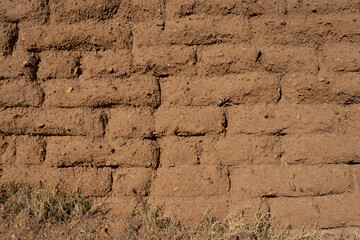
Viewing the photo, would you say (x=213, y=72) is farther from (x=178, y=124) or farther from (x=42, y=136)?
(x=42, y=136)

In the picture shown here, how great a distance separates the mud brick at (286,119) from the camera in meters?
2.19

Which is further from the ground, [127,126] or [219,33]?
[219,33]

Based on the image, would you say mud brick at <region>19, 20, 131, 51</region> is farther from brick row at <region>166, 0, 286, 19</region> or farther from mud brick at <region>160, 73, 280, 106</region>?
mud brick at <region>160, 73, 280, 106</region>

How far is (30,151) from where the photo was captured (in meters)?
2.22

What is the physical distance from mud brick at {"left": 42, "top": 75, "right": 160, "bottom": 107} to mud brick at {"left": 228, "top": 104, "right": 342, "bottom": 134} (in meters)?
0.65

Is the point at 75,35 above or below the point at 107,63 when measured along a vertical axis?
above

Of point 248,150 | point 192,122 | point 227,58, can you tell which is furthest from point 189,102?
point 248,150

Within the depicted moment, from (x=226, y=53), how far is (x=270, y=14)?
43 centimetres

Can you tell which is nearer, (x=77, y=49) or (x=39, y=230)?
(x=39, y=230)

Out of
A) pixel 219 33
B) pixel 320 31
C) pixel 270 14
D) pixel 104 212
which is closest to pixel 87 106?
pixel 104 212

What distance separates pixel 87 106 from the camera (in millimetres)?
2217

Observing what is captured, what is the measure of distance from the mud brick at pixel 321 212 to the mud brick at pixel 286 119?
50cm

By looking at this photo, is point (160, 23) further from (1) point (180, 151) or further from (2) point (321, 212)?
(2) point (321, 212)

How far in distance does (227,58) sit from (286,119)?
0.60 meters
